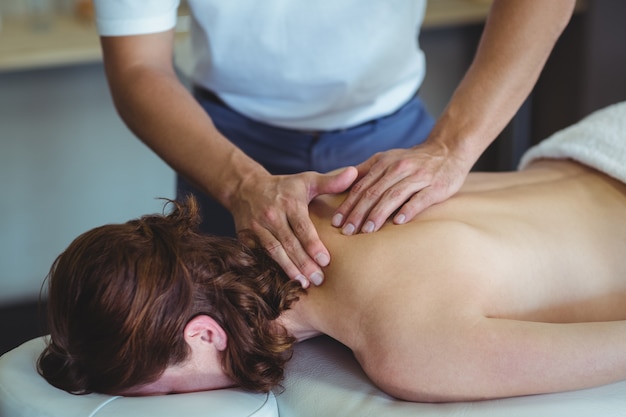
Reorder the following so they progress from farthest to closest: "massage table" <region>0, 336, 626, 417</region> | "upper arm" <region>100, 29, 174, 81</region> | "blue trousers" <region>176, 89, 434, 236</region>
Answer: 1. "blue trousers" <region>176, 89, 434, 236</region>
2. "upper arm" <region>100, 29, 174, 81</region>
3. "massage table" <region>0, 336, 626, 417</region>

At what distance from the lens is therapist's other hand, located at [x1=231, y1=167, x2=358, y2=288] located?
4.76 ft

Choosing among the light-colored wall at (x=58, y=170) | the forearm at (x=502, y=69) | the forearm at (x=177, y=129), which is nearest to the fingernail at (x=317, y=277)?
the forearm at (x=177, y=129)

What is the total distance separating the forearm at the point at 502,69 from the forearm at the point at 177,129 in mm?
372

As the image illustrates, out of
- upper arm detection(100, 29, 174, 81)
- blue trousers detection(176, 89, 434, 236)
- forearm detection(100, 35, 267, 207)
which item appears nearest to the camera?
forearm detection(100, 35, 267, 207)

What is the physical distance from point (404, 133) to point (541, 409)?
886 mm

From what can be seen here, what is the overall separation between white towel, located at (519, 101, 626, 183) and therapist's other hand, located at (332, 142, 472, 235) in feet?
0.87

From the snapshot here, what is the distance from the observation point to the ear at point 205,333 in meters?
1.38

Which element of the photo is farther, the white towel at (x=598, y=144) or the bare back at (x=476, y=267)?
the white towel at (x=598, y=144)

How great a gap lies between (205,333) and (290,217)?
231 mm

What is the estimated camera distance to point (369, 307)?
4.54 feet

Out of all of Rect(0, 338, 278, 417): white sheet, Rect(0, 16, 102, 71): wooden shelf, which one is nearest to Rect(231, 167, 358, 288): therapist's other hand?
Rect(0, 338, 278, 417): white sheet

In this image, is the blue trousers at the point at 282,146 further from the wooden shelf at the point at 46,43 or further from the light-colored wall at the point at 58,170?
the light-colored wall at the point at 58,170

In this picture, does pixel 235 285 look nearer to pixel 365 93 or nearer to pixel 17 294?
pixel 365 93

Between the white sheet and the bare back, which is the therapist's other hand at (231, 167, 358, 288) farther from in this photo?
the white sheet
